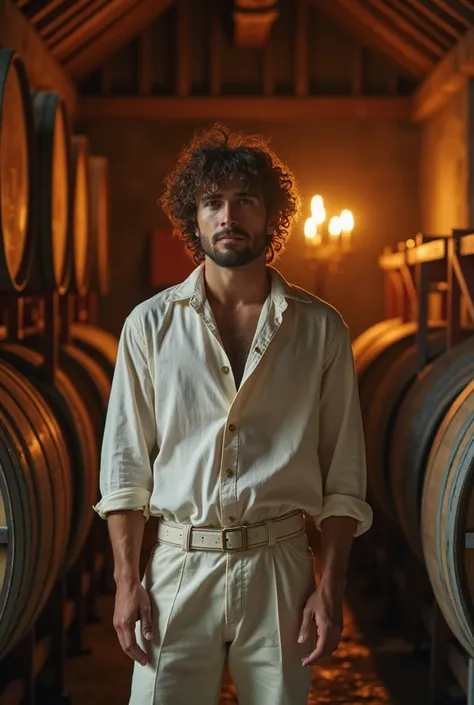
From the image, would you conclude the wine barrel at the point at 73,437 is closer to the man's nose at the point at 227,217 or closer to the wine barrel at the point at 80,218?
the wine barrel at the point at 80,218

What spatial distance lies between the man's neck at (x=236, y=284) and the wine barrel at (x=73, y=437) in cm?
142

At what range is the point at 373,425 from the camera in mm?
4562

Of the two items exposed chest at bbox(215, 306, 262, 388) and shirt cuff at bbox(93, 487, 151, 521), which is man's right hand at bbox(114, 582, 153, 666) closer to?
shirt cuff at bbox(93, 487, 151, 521)

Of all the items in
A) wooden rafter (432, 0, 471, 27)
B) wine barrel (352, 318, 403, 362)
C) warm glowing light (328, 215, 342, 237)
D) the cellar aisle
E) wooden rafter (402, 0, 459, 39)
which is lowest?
the cellar aisle

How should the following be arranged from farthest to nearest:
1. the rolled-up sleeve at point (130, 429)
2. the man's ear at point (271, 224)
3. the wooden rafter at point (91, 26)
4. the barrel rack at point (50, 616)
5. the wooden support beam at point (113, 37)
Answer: the wooden support beam at point (113, 37)
the wooden rafter at point (91, 26)
the barrel rack at point (50, 616)
the man's ear at point (271, 224)
the rolled-up sleeve at point (130, 429)

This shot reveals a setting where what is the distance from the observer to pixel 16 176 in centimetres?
332

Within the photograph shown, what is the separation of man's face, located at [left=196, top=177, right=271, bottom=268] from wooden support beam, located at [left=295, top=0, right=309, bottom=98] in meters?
6.01

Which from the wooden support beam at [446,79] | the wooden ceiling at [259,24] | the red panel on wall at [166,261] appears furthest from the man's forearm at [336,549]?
the red panel on wall at [166,261]

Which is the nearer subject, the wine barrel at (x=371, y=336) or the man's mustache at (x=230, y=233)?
the man's mustache at (x=230, y=233)

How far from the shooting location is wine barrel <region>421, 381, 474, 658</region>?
2.79m

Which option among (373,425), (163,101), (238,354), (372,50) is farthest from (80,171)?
(372,50)

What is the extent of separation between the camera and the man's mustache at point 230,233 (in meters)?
2.23

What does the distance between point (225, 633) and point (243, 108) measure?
6.33 meters

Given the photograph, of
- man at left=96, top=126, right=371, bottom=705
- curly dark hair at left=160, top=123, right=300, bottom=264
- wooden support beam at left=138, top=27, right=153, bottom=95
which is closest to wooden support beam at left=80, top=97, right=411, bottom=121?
wooden support beam at left=138, top=27, right=153, bottom=95
